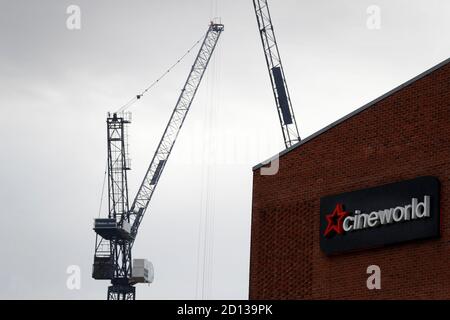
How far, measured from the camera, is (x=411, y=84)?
4141cm

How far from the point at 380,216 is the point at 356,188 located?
193 centimetres

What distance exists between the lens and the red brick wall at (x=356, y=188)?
3956 centimetres

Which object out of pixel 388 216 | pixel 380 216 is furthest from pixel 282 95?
pixel 388 216

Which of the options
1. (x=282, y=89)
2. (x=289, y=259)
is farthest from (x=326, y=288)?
(x=282, y=89)

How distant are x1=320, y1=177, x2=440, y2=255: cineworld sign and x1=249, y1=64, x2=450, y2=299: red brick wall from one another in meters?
0.34

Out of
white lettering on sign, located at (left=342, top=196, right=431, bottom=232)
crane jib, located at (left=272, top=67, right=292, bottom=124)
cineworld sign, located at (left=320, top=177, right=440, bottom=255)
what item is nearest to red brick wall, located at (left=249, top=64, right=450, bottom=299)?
cineworld sign, located at (left=320, top=177, right=440, bottom=255)

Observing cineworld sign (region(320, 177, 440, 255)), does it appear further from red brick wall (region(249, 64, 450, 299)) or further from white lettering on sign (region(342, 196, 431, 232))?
red brick wall (region(249, 64, 450, 299))

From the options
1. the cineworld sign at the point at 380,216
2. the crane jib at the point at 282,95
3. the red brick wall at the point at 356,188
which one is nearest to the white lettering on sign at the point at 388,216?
the cineworld sign at the point at 380,216

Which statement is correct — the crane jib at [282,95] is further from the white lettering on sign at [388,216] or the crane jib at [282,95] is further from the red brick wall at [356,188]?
the white lettering on sign at [388,216]

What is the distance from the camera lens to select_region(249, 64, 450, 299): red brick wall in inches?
1558

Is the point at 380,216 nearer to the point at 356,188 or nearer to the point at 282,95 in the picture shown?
the point at 356,188
